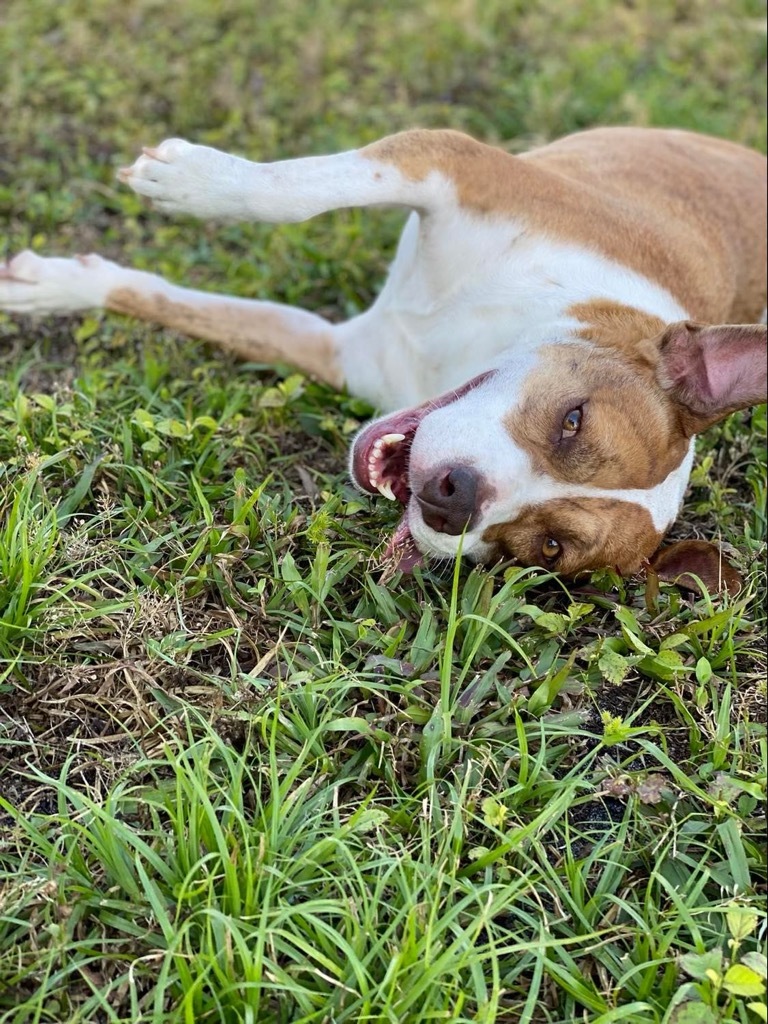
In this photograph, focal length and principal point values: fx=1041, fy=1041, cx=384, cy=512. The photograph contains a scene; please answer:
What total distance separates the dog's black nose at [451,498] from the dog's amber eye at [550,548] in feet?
0.92

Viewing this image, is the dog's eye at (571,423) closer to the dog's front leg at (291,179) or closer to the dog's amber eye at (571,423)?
the dog's amber eye at (571,423)

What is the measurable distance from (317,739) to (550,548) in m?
0.92

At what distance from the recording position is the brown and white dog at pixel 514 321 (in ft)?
9.69

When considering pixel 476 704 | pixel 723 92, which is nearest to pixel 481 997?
pixel 476 704

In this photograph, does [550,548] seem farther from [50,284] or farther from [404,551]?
[50,284]

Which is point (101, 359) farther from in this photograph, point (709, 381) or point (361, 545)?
point (709, 381)

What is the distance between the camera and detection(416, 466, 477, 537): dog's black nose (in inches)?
112

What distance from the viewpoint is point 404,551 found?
121 inches

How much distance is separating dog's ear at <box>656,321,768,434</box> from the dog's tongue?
0.91 m

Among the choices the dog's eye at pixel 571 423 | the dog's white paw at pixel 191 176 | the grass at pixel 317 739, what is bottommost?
the grass at pixel 317 739

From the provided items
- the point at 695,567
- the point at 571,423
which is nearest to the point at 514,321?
the point at 571,423

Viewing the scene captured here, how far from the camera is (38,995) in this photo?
2.00 meters

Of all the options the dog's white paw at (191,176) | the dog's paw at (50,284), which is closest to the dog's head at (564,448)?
the dog's white paw at (191,176)

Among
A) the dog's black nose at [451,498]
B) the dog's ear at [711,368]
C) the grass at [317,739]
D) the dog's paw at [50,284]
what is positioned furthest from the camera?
the dog's paw at [50,284]
